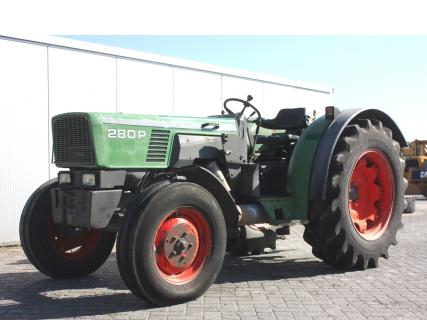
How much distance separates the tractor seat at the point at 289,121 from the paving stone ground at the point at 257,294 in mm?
1747

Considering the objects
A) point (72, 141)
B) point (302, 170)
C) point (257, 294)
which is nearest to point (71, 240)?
point (72, 141)

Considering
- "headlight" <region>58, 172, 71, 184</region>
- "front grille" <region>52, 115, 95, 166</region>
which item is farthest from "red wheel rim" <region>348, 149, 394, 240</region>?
"headlight" <region>58, 172, 71, 184</region>

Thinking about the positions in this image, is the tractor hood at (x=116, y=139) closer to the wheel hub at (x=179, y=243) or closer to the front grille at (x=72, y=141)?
the front grille at (x=72, y=141)

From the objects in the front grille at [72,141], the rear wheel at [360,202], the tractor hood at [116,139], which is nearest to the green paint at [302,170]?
the rear wheel at [360,202]

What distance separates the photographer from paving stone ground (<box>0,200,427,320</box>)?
15.1 feet

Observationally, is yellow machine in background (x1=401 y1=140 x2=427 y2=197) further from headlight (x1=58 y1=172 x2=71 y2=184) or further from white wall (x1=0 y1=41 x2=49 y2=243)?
headlight (x1=58 y1=172 x2=71 y2=184)

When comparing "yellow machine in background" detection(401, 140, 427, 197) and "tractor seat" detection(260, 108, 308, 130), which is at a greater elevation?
"tractor seat" detection(260, 108, 308, 130)

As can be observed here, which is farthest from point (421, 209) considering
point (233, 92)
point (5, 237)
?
point (5, 237)

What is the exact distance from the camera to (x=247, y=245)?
20.2ft

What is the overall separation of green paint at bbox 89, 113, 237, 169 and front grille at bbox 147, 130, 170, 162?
0.07 ft

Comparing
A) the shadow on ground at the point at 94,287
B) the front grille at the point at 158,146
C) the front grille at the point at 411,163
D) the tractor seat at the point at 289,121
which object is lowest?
the shadow on ground at the point at 94,287

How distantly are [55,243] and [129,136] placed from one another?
5.62 ft

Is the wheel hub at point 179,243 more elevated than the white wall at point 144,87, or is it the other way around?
the white wall at point 144,87

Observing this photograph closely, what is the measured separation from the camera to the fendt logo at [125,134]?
5142 millimetres
